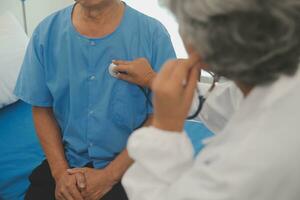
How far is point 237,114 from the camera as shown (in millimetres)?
794

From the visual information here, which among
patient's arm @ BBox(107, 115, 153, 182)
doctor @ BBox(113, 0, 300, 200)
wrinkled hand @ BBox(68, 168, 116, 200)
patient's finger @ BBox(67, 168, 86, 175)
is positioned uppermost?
doctor @ BBox(113, 0, 300, 200)

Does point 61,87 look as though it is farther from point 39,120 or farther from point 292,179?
point 292,179

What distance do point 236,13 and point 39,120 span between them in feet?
3.23

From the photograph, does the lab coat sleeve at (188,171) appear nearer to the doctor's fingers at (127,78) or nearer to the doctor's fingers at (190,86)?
the doctor's fingers at (190,86)

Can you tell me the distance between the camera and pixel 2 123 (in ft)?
6.77

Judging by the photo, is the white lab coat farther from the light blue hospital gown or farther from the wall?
the wall

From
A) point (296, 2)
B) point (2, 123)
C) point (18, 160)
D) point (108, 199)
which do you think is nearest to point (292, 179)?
point (296, 2)

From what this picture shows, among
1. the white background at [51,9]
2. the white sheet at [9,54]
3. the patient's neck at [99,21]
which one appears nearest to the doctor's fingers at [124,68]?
the patient's neck at [99,21]

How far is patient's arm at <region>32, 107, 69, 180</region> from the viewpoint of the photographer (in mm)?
1390

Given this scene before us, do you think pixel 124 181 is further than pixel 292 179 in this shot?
Yes

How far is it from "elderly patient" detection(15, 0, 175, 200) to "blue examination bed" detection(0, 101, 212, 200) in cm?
42

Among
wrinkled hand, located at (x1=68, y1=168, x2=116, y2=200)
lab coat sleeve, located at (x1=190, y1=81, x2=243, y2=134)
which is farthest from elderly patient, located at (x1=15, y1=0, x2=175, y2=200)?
lab coat sleeve, located at (x1=190, y1=81, x2=243, y2=134)

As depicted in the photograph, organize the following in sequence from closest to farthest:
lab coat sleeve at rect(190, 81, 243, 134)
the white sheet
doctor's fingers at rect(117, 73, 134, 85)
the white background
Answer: lab coat sleeve at rect(190, 81, 243, 134) < doctor's fingers at rect(117, 73, 134, 85) < the white sheet < the white background

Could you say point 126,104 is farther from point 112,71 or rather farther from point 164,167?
point 164,167
